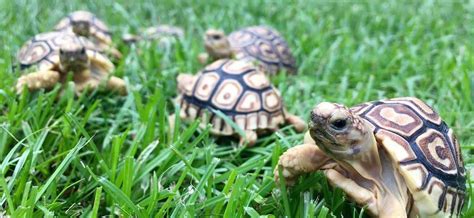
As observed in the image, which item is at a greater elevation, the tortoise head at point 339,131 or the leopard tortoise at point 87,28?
the tortoise head at point 339,131

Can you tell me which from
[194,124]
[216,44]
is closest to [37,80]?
[194,124]

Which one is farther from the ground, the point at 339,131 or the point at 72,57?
the point at 339,131

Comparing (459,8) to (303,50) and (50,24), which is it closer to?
(303,50)

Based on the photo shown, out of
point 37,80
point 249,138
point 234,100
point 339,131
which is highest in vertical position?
point 339,131

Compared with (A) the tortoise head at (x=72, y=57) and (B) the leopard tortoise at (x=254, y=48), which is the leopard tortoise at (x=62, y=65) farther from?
(B) the leopard tortoise at (x=254, y=48)

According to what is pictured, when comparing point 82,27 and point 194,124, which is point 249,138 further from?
point 82,27

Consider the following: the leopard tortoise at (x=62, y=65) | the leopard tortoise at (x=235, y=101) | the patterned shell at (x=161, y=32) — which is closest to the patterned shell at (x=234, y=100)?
the leopard tortoise at (x=235, y=101)

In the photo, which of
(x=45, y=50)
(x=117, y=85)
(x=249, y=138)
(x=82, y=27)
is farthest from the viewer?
(x=82, y=27)
